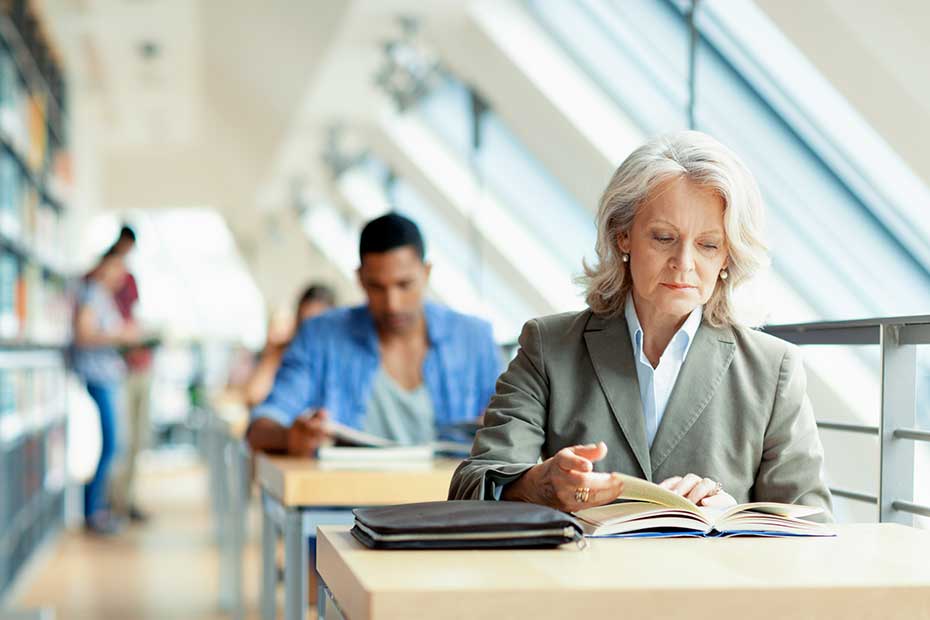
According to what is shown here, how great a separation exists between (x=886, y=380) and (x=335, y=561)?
3.32 feet

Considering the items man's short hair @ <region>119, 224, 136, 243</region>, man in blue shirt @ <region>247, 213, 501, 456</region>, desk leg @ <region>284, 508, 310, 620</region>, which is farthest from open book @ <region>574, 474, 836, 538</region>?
man's short hair @ <region>119, 224, 136, 243</region>

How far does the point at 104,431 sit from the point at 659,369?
4.64 metres

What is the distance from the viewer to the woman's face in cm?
154

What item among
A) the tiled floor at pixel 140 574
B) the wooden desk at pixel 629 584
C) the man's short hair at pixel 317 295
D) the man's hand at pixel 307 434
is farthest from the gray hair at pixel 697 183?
the man's short hair at pixel 317 295

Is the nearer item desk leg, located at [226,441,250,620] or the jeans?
desk leg, located at [226,441,250,620]

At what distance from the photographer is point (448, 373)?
2658mm

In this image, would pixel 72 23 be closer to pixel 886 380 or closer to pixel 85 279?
pixel 85 279

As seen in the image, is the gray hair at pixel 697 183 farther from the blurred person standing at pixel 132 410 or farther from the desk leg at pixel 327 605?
the blurred person standing at pixel 132 410

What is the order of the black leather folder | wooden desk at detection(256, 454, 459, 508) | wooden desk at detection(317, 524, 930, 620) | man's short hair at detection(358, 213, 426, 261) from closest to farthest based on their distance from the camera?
wooden desk at detection(317, 524, 930, 620)
the black leather folder
wooden desk at detection(256, 454, 459, 508)
man's short hair at detection(358, 213, 426, 261)

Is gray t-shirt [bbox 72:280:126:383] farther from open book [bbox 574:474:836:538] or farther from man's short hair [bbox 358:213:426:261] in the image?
open book [bbox 574:474:836:538]

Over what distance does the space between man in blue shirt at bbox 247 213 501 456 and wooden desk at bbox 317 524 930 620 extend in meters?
1.52

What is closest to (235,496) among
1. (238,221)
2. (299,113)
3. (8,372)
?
(8,372)

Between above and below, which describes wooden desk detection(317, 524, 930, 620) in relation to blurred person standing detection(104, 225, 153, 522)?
above

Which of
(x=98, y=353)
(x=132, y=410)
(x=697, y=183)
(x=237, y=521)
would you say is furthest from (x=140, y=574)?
(x=697, y=183)
